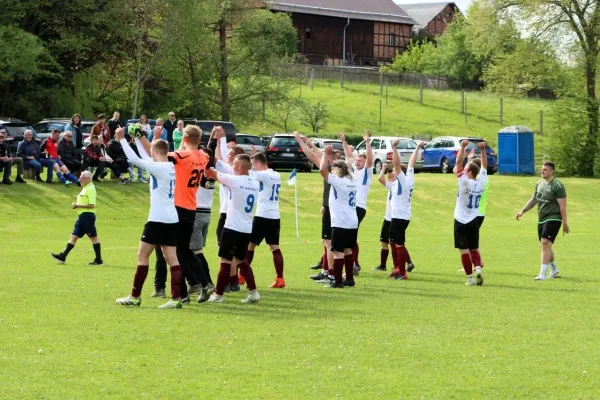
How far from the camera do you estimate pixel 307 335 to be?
1257cm

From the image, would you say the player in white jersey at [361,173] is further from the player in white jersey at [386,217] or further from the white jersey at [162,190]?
the white jersey at [162,190]

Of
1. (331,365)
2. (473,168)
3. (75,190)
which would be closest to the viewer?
(331,365)

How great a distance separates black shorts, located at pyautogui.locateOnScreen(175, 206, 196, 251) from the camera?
1487 centimetres

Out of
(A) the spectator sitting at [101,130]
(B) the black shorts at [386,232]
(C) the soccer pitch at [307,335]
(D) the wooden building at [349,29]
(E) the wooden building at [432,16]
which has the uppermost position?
(E) the wooden building at [432,16]

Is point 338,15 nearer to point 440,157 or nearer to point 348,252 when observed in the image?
point 440,157

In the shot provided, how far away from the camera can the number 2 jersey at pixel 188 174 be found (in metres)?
14.6

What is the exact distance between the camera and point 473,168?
1848 cm

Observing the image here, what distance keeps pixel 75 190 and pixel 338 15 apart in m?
70.4

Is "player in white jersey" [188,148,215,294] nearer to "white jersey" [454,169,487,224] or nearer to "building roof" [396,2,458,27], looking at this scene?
"white jersey" [454,169,487,224]

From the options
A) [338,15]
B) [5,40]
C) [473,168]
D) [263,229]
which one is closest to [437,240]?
[473,168]

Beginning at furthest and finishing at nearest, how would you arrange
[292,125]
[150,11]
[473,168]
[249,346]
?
[292,125], [150,11], [473,168], [249,346]

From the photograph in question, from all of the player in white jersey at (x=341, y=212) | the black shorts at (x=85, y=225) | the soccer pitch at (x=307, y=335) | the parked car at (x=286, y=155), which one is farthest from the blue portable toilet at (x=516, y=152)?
the player in white jersey at (x=341, y=212)

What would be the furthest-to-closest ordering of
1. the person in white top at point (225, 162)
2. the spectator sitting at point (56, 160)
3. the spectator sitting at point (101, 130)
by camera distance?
the spectator sitting at point (56, 160), the spectator sitting at point (101, 130), the person in white top at point (225, 162)

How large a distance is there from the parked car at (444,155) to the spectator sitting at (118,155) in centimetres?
1960
